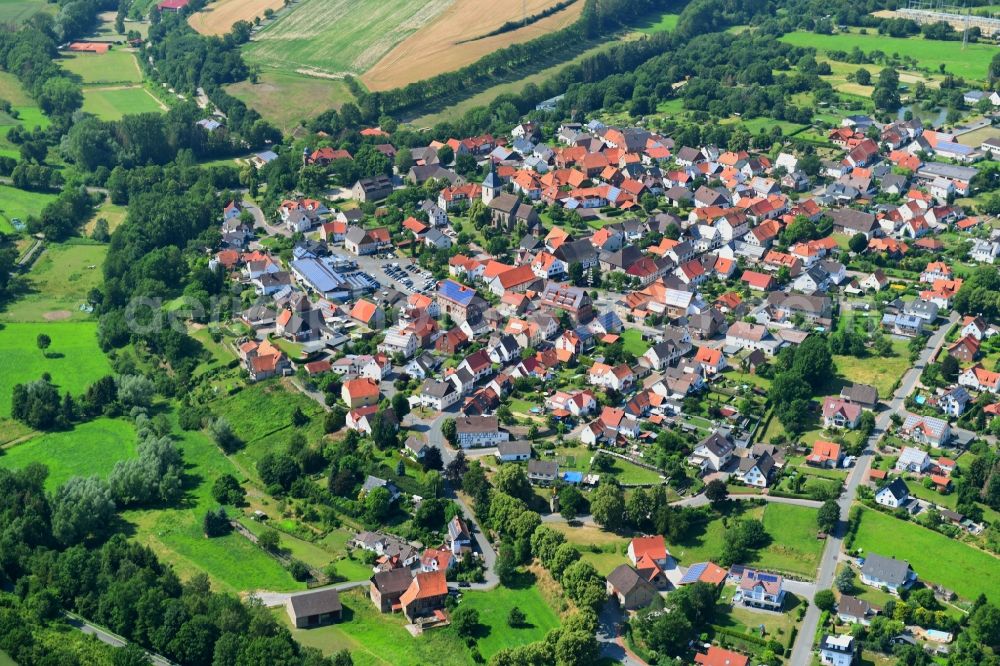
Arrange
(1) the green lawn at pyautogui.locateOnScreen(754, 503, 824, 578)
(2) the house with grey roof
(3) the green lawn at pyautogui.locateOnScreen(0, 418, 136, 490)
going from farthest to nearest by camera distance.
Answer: (3) the green lawn at pyautogui.locateOnScreen(0, 418, 136, 490), (1) the green lawn at pyautogui.locateOnScreen(754, 503, 824, 578), (2) the house with grey roof

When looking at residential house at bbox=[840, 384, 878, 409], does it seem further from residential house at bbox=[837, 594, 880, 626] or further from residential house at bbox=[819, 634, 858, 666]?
residential house at bbox=[819, 634, 858, 666]

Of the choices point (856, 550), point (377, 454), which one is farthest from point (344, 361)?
point (856, 550)

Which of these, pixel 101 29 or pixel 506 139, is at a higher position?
pixel 101 29

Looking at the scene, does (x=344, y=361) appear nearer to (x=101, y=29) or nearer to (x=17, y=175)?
(x=17, y=175)

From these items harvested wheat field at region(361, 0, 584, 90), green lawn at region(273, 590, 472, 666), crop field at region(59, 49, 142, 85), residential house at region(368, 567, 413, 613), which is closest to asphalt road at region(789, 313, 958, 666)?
green lawn at region(273, 590, 472, 666)

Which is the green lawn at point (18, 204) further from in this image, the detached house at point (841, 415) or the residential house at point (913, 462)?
the residential house at point (913, 462)

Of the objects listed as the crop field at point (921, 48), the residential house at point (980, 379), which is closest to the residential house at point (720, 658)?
the residential house at point (980, 379)

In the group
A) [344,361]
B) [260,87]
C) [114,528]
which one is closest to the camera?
[114,528]

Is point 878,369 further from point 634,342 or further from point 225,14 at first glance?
point 225,14
